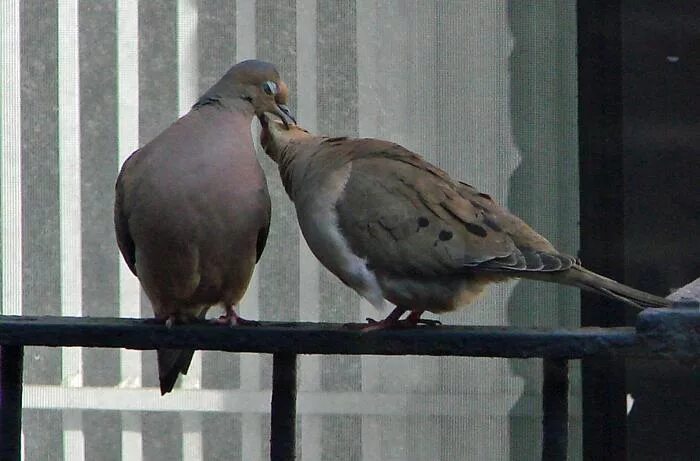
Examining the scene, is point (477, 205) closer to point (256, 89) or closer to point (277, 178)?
point (256, 89)

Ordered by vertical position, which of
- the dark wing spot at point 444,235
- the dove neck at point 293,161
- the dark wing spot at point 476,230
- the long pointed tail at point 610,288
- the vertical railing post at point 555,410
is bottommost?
the vertical railing post at point 555,410

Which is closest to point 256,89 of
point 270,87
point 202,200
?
point 270,87

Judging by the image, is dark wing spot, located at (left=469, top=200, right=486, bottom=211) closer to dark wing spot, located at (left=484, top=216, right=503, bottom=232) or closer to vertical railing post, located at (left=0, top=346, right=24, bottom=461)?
dark wing spot, located at (left=484, top=216, right=503, bottom=232)

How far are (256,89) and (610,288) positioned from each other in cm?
59

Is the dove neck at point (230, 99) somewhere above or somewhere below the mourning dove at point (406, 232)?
above

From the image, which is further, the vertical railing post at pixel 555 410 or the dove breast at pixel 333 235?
the dove breast at pixel 333 235

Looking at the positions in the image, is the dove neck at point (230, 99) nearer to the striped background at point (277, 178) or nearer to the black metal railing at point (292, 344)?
the black metal railing at point (292, 344)

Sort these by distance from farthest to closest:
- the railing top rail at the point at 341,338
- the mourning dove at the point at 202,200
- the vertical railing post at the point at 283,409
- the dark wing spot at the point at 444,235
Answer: the mourning dove at the point at 202,200 → the dark wing spot at the point at 444,235 → the vertical railing post at the point at 283,409 → the railing top rail at the point at 341,338

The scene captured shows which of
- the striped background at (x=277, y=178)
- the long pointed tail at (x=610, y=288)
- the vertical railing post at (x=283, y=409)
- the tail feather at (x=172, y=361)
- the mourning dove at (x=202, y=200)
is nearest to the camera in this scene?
the vertical railing post at (x=283, y=409)

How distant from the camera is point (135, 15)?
2.17 meters

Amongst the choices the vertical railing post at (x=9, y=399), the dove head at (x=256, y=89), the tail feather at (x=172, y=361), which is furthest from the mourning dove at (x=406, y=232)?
the vertical railing post at (x=9, y=399)

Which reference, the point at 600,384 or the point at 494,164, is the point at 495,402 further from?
the point at 494,164

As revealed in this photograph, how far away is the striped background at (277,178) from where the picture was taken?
2.17 m

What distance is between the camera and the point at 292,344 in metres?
0.92
